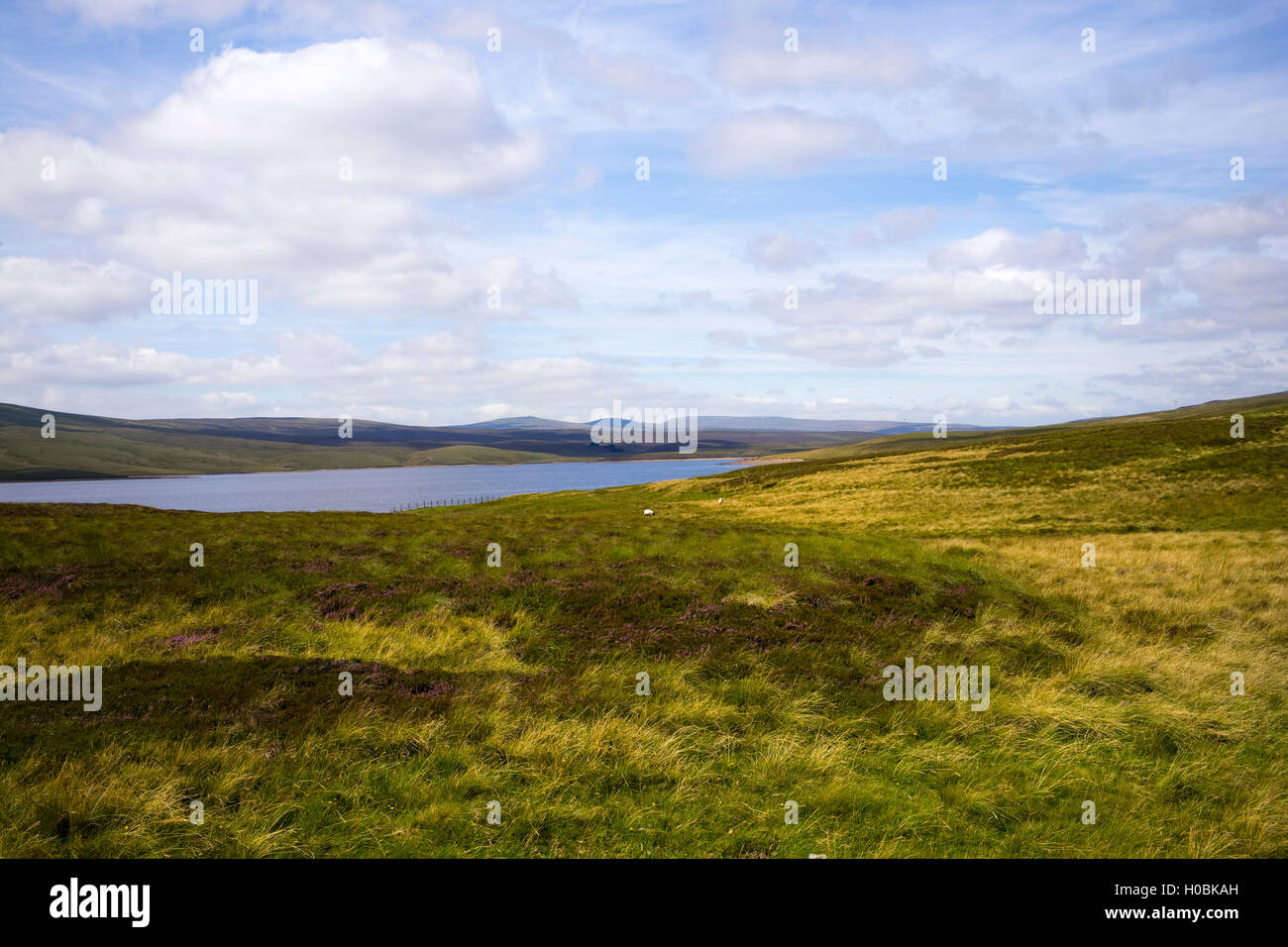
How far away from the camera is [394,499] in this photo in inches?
6594

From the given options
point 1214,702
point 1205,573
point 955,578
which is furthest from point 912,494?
point 1214,702

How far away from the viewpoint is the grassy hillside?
7.62m

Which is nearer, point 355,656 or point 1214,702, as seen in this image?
point 1214,702

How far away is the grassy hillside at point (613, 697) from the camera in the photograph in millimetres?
7621

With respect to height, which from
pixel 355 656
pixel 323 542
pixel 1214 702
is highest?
pixel 323 542

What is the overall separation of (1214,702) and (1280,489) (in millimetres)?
56865

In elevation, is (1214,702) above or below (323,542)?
below

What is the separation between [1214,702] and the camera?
1227 centimetres

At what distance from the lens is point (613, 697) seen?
11.4 metres

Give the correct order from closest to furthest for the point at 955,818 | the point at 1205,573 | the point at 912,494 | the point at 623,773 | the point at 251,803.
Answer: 1. the point at 251,803
2. the point at 955,818
3. the point at 623,773
4. the point at 1205,573
5. the point at 912,494
